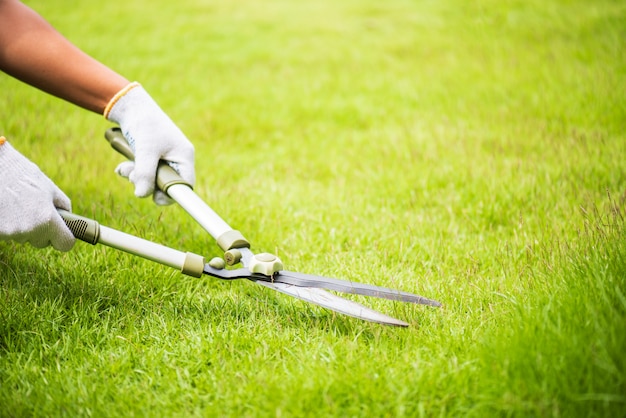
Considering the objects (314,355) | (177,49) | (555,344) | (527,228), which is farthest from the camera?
(177,49)

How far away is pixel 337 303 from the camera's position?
2199 millimetres

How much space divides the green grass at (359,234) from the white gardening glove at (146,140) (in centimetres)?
49

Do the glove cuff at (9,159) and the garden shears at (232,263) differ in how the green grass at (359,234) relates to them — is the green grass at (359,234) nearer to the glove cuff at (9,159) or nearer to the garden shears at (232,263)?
the garden shears at (232,263)

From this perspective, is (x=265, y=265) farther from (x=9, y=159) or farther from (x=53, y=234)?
(x=9, y=159)

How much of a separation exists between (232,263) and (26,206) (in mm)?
898

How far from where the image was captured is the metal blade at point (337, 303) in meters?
2.11

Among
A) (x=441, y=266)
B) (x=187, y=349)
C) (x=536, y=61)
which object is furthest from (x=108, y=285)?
(x=536, y=61)

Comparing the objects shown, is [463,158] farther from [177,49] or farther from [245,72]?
[177,49]

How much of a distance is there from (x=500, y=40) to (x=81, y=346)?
6551 mm

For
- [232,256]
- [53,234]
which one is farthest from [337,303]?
[53,234]

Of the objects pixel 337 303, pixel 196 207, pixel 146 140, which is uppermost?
pixel 146 140

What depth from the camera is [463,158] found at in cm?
432

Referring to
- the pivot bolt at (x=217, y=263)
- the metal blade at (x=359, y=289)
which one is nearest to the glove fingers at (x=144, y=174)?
the pivot bolt at (x=217, y=263)

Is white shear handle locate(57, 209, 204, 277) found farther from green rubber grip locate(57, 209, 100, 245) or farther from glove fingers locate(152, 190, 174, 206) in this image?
glove fingers locate(152, 190, 174, 206)
